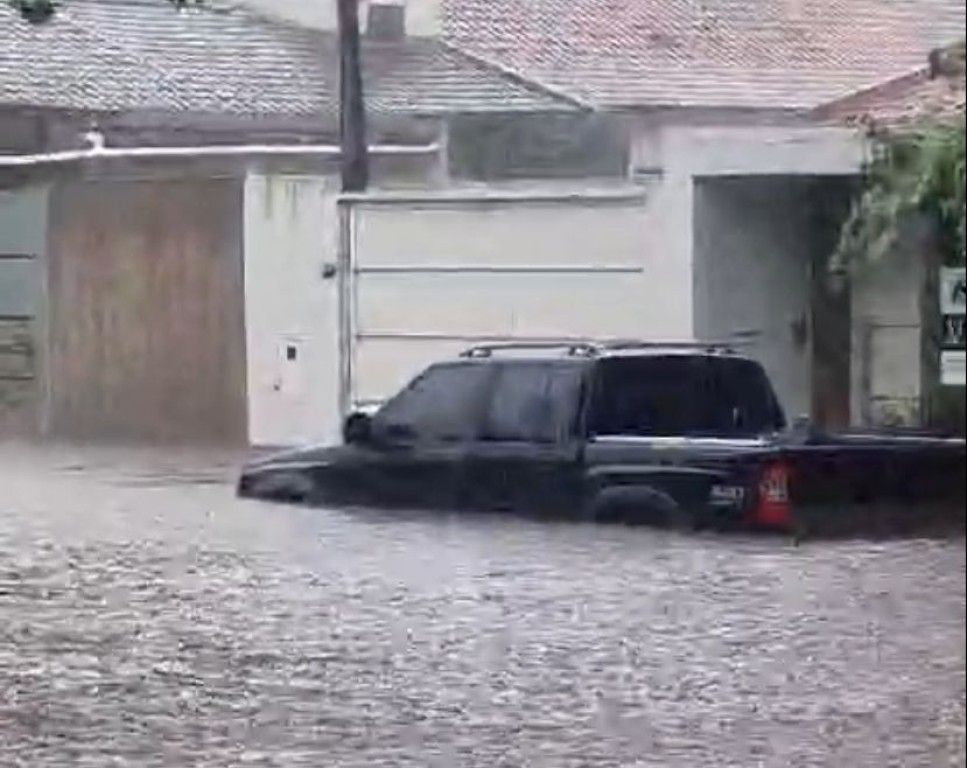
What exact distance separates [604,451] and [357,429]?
22.5 inches

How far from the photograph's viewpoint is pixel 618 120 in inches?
233

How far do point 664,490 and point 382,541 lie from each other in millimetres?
743

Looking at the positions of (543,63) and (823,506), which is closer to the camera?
(823,506)

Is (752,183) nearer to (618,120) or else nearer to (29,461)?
(618,120)

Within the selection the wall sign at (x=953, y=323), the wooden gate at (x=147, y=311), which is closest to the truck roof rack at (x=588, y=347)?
the wooden gate at (x=147, y=311)

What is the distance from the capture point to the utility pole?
6133mm

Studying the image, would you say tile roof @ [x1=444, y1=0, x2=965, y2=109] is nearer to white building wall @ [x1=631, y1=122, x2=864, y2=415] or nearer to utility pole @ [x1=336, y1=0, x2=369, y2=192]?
white building wall @ [x1=631, y1=122, x2=864, y2=415]

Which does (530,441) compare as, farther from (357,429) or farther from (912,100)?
(912,100)

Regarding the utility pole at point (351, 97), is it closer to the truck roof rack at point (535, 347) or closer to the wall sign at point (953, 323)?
the truck roof rack at point (535, 347)

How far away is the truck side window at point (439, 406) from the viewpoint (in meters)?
5.94

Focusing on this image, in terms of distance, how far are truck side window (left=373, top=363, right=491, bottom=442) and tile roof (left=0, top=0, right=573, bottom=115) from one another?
0.59 metres

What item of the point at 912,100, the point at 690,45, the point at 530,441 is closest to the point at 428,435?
the point at 530,441

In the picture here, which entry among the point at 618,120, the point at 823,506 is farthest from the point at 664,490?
the point at 618,120

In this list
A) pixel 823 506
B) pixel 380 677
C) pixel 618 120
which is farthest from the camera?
pixel 380 677
